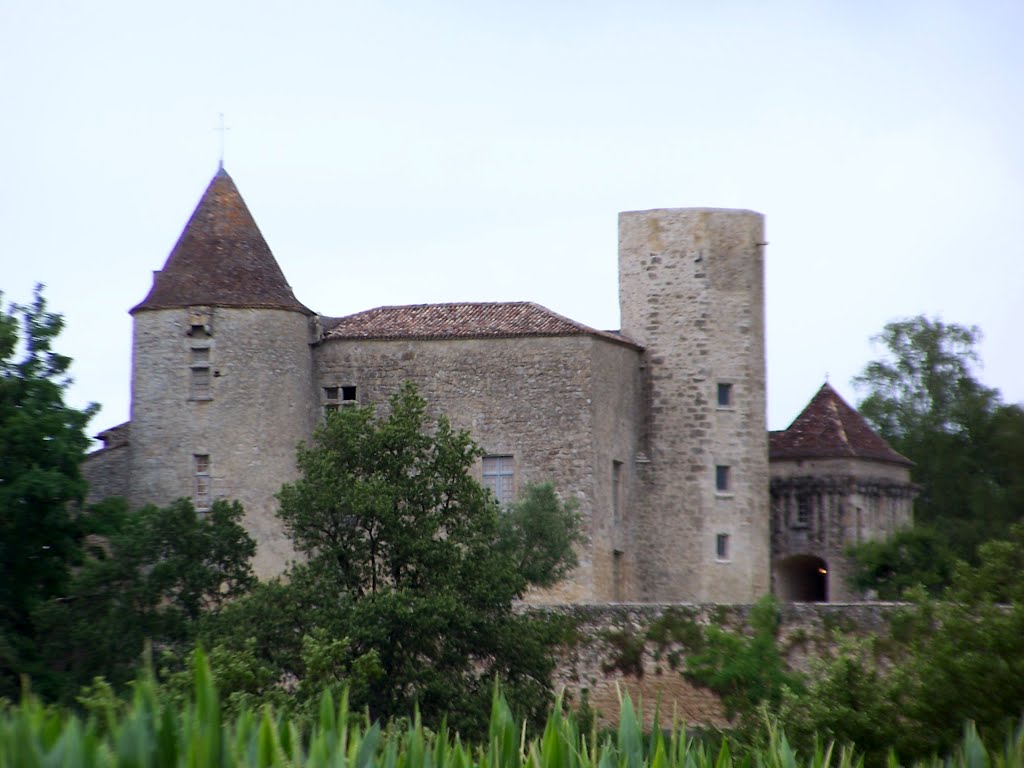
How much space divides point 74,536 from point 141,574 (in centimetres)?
161

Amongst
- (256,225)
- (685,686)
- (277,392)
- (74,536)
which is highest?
(256,225)

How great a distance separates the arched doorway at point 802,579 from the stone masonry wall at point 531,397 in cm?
690

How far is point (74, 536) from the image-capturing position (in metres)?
35.0

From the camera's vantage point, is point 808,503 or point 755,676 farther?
point 808,503

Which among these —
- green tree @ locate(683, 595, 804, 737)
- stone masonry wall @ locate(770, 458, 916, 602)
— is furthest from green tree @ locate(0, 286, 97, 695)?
stone masonry wall @ locate(770, 458, 916, 602)

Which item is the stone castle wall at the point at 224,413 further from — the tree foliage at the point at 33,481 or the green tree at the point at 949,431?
the green tree at the point at 949,431

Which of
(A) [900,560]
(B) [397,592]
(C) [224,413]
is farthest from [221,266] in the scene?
(A) [900,560]

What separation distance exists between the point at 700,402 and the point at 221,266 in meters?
10.7

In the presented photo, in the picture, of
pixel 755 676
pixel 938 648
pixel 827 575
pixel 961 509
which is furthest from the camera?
pixel 961 509

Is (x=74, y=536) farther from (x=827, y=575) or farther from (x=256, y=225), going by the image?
(x=827, y=575)

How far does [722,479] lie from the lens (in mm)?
41969

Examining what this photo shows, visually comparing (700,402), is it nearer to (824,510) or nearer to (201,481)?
(824,510)

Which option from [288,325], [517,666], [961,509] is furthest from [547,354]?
[961,509]

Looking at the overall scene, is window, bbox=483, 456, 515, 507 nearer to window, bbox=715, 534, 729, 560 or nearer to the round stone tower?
the round stone tower
